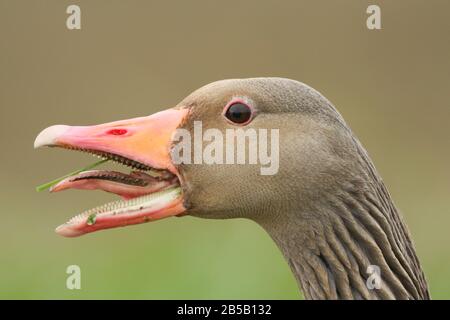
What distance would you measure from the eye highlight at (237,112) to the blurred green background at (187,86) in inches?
191

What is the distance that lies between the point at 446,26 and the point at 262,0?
376 cm

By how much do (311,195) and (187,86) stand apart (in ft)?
31.3

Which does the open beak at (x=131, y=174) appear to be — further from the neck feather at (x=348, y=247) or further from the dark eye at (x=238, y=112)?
the neck feather at (x=348, y=247)

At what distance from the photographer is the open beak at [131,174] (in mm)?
4570

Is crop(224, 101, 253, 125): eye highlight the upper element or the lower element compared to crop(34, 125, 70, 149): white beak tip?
upper

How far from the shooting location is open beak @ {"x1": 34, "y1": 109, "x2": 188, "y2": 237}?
15.0 ft

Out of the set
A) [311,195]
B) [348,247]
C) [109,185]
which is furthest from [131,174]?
[348,247]

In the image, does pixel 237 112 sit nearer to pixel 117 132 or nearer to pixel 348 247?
pixel 117 132

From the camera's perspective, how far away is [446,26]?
1532cm

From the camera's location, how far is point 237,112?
15.4 ft

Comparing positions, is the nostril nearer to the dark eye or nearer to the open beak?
the open beak

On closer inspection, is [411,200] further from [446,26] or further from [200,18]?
[200,18]

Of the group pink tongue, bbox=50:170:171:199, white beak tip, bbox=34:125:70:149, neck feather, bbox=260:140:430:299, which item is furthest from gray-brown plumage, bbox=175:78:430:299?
white beak tip, bbox=34:125:70:149

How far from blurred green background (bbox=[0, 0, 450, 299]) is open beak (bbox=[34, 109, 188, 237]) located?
479 cm
